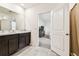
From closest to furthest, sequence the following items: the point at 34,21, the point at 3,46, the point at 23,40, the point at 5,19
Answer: the point at 3,46 < the point at 5,19 < the point at 23,40 < the point at 34,21

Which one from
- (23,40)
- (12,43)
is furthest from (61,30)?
(23,40)

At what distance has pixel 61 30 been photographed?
3.22 m

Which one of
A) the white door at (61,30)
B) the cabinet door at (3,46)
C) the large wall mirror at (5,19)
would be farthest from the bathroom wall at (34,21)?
the cabinet door at (3,46)

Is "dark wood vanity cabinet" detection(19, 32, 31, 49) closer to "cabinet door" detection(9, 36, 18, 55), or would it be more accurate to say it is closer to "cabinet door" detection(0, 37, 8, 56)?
"cabinet door" detection(9, 36, 18, 55)

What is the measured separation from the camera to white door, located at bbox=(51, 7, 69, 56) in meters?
2.87

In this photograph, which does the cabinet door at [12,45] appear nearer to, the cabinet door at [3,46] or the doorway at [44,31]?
the cabinet door at [3,46]

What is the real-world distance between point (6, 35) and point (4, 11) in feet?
5.01

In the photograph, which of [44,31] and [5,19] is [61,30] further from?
[44,31]

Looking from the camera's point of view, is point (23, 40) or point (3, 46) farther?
point (23, 40)

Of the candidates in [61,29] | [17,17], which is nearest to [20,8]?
[17,17]

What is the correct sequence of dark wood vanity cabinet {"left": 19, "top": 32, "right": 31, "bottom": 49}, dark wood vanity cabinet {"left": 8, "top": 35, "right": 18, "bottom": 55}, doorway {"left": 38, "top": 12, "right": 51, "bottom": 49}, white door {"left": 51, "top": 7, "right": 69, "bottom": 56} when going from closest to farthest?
1. white door {"left": 51, "top": 7, "right": 69, "bottom": 56}
2. dark wood vanity cabinet {"left": 8, "top": 35, "right": 18, "bottom": 55}
3. dark wood vanity cabinet {"left": 19, "top": 32, "right": 31, "bottom": 49}
4. doorway {"left": 38, "top": 12, "right": 51, "bottom": 49}

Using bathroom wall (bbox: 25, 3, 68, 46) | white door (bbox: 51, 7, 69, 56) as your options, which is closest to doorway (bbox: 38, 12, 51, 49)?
bathroom wall (bbox: 25, 3, 68, 46)

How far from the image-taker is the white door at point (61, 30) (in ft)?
9.40

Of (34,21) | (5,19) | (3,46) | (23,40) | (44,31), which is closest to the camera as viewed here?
A: (3,46)
